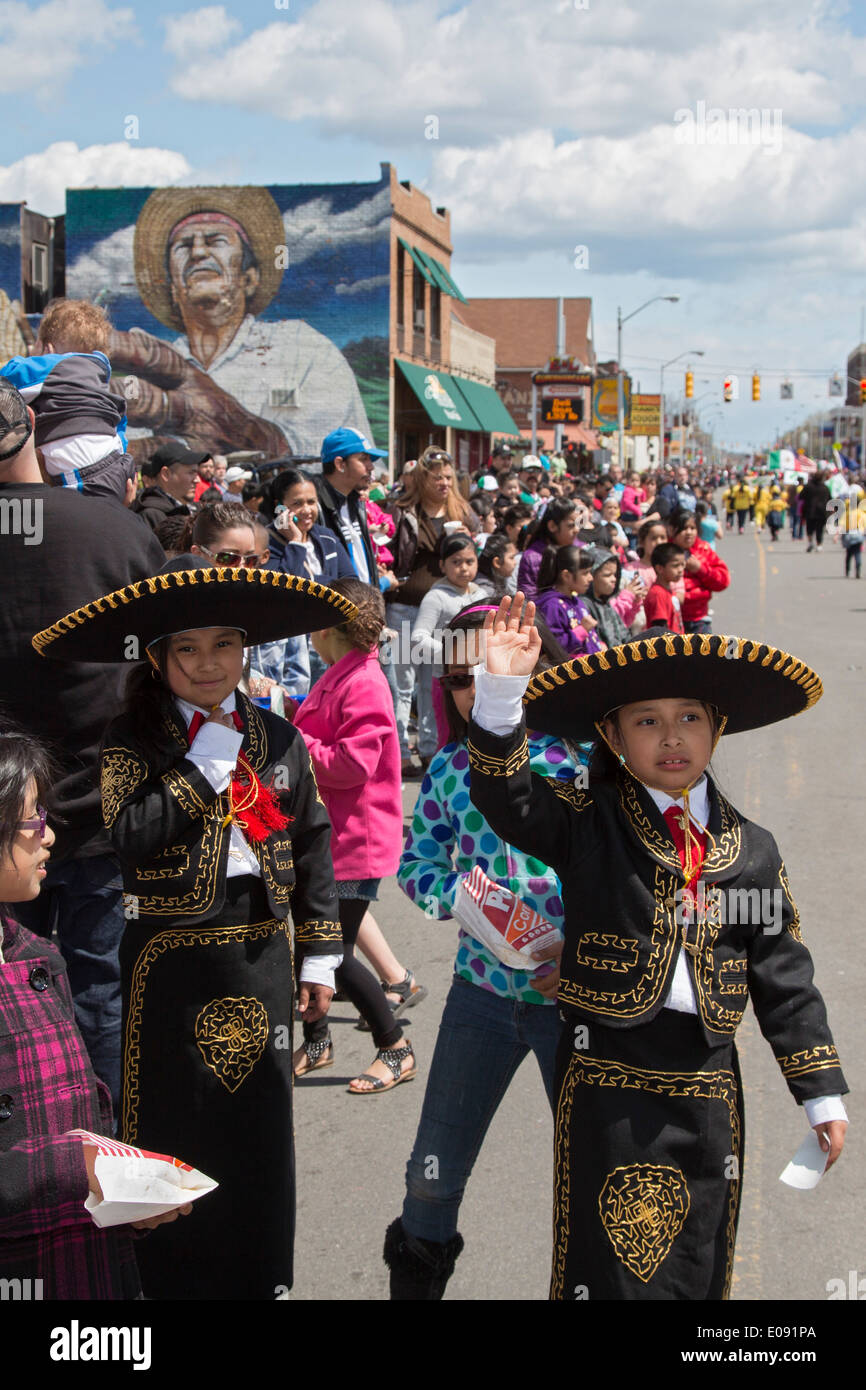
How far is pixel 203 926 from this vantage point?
2.97m

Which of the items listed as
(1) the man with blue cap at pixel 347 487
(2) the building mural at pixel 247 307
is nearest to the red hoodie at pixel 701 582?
(1) the man with blue cap at pixel 347 487

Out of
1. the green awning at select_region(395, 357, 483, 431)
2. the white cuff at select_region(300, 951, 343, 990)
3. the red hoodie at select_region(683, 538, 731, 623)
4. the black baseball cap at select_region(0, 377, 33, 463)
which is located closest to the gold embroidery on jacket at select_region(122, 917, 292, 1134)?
the white cuff at select_region(300, 951, 343, 990)

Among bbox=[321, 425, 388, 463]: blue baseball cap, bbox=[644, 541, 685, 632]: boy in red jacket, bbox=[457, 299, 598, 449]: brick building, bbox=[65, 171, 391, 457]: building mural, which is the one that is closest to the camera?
bbox=[321, 425, 388, 463]: blue baseball cap

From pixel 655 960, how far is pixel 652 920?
0.25 ft

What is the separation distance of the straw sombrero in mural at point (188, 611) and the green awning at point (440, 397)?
33.0 meters

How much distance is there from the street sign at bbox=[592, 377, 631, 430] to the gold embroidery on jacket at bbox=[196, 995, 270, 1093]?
68.2 meters

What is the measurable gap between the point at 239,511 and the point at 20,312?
111 feet

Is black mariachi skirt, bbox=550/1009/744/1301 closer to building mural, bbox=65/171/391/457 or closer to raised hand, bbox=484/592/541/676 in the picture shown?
raised hand, bbox=484/592/541/676

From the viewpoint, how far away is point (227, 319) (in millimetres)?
34562

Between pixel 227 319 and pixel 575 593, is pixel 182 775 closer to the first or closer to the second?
pixel 575 593

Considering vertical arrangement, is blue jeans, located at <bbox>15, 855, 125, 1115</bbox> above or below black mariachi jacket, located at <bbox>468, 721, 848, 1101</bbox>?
below

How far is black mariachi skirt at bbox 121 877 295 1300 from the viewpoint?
2953mm

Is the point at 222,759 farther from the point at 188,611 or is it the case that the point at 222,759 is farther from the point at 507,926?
the point at 507,926
